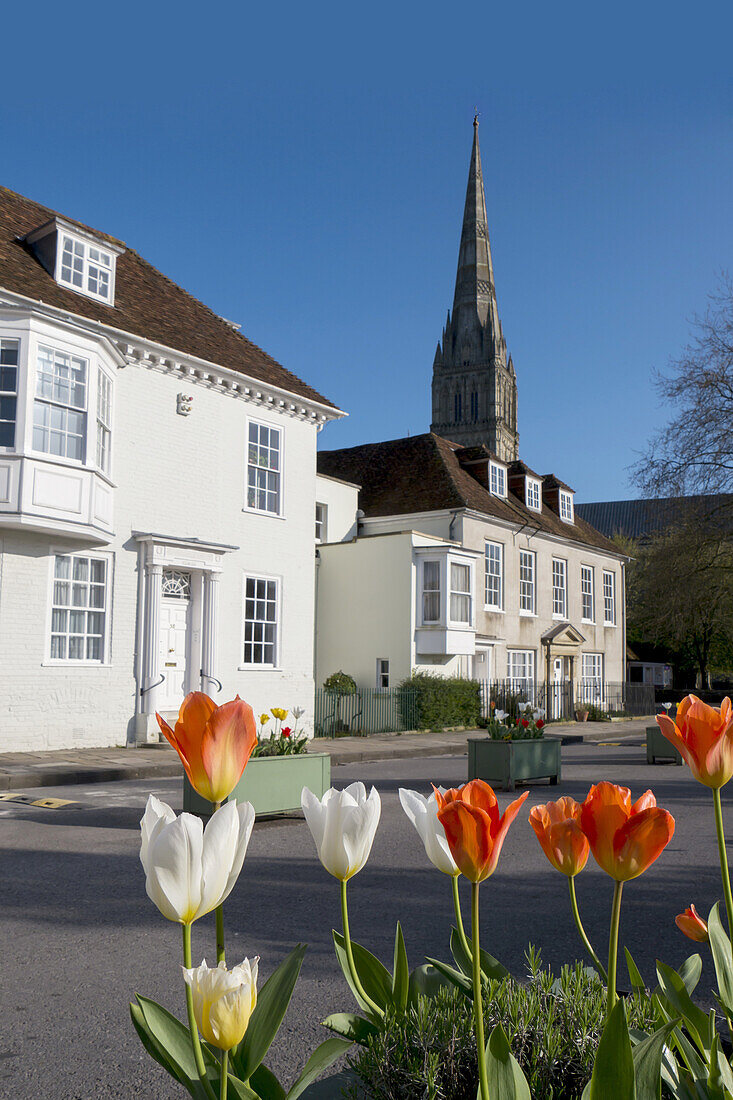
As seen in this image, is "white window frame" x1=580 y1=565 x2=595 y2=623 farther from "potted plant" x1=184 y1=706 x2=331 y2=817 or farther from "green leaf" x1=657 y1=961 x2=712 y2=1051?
"green leaf" x1=657 y1=961 x2=712 y2=1051

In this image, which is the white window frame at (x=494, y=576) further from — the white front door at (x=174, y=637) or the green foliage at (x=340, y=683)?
the white front door at (x=174, y=637)

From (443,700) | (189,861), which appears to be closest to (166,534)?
(443,700)

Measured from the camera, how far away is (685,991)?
193cm

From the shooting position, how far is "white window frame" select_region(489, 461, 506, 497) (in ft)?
104

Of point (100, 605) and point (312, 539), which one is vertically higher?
point (312, 539)

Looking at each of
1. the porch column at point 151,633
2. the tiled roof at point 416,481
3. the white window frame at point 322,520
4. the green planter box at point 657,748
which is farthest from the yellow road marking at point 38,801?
the tiled roof at point 416,481

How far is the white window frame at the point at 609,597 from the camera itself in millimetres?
37875

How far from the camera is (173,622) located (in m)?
18.4

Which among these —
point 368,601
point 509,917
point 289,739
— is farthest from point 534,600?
point 509,917

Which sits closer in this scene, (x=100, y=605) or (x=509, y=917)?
(x=509, y=917)

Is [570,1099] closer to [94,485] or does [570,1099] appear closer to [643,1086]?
[643,1086]

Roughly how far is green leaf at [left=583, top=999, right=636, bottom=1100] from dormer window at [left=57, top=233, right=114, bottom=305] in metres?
17.9

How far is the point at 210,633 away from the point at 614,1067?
17.7 m

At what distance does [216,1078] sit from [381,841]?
748 centimetres
